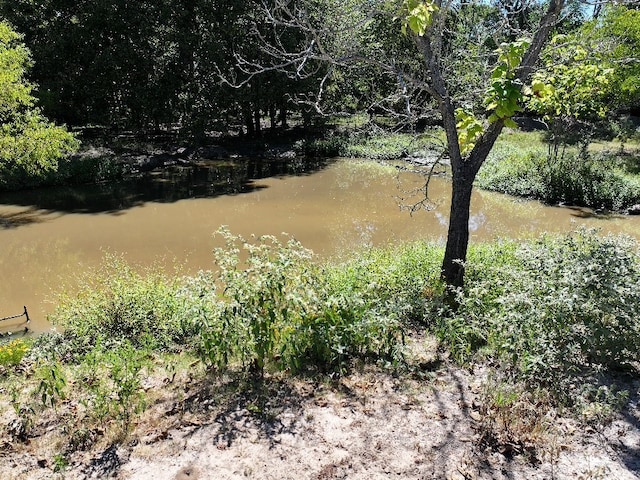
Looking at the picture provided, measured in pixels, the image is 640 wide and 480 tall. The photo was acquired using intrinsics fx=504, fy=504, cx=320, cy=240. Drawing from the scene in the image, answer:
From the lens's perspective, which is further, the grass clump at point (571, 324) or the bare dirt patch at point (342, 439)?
the grass clump at point (571, 324)

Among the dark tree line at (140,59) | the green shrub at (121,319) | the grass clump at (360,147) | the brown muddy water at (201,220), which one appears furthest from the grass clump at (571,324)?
the dark tree line at (140,59)

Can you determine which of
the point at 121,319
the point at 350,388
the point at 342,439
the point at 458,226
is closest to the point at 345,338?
the point at 350,388

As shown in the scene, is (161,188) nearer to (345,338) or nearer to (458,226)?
(458,226)

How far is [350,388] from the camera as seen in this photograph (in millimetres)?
4148

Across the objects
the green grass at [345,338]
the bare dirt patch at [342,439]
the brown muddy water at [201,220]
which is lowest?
the brown muddy water at [201,220]

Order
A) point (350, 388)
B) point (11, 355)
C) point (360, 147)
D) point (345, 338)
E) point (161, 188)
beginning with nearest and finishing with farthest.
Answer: point (350, 388) < point (345, 338) < point (11, 355) < point (161, 188) < point (360, 147)

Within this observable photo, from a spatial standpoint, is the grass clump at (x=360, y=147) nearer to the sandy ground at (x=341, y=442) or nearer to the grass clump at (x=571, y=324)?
the grass clump at (x=571, y=324)

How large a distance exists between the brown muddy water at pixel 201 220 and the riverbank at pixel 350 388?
376 cm

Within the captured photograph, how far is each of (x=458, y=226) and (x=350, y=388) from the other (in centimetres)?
243

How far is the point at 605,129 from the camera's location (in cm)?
2242

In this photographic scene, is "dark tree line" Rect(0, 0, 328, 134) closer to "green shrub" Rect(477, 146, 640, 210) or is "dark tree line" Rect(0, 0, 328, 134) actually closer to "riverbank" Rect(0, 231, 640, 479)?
"green shrub" Rect(477, 146, 640, 210)

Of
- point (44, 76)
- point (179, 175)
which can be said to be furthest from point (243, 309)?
point (44, 76)

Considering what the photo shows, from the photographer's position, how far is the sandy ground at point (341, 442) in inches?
126

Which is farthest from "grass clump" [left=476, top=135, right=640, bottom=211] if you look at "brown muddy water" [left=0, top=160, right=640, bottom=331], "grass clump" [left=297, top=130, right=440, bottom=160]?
"grass clump" [left=297, top=130, right=440, bottom=160]
